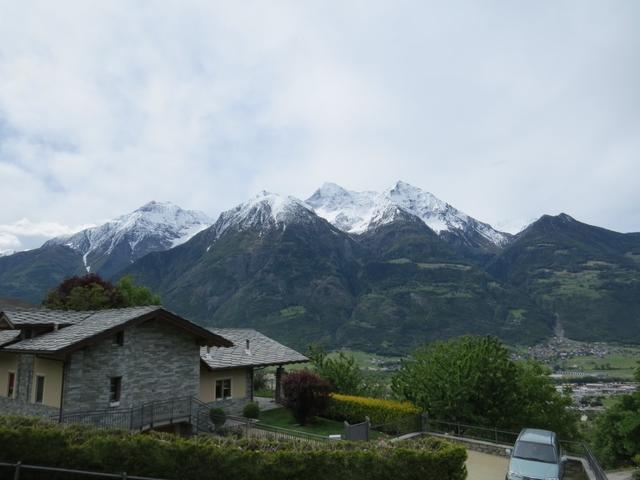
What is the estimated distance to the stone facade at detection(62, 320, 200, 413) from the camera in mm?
21750

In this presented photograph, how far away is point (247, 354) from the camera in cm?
3419

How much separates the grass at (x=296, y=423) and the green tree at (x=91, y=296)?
22434 mm

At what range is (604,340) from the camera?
150 meters

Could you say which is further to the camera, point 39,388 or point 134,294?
point 134,294

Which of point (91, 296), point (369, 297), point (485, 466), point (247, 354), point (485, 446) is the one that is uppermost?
point (369, 297)

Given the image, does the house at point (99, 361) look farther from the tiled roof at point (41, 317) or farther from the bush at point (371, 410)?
the bush at point (371, 410)

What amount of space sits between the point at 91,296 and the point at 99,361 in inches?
1042

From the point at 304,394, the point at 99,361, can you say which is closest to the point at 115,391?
the point at 99,361

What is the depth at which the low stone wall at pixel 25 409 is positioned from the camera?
22167mm

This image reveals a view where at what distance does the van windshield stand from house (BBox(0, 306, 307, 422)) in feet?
51.7

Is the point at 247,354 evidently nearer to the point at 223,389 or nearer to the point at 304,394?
the point at 223,389

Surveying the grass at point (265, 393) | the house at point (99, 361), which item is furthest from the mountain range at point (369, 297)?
the house at point (99, 361)

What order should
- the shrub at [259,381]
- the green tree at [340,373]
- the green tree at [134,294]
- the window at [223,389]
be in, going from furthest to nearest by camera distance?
the green tree at [134,294]
the shrub at [259,381]
the green tree at [340,373]
the window at [223,389]

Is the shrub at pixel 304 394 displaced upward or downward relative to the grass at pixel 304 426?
upward
